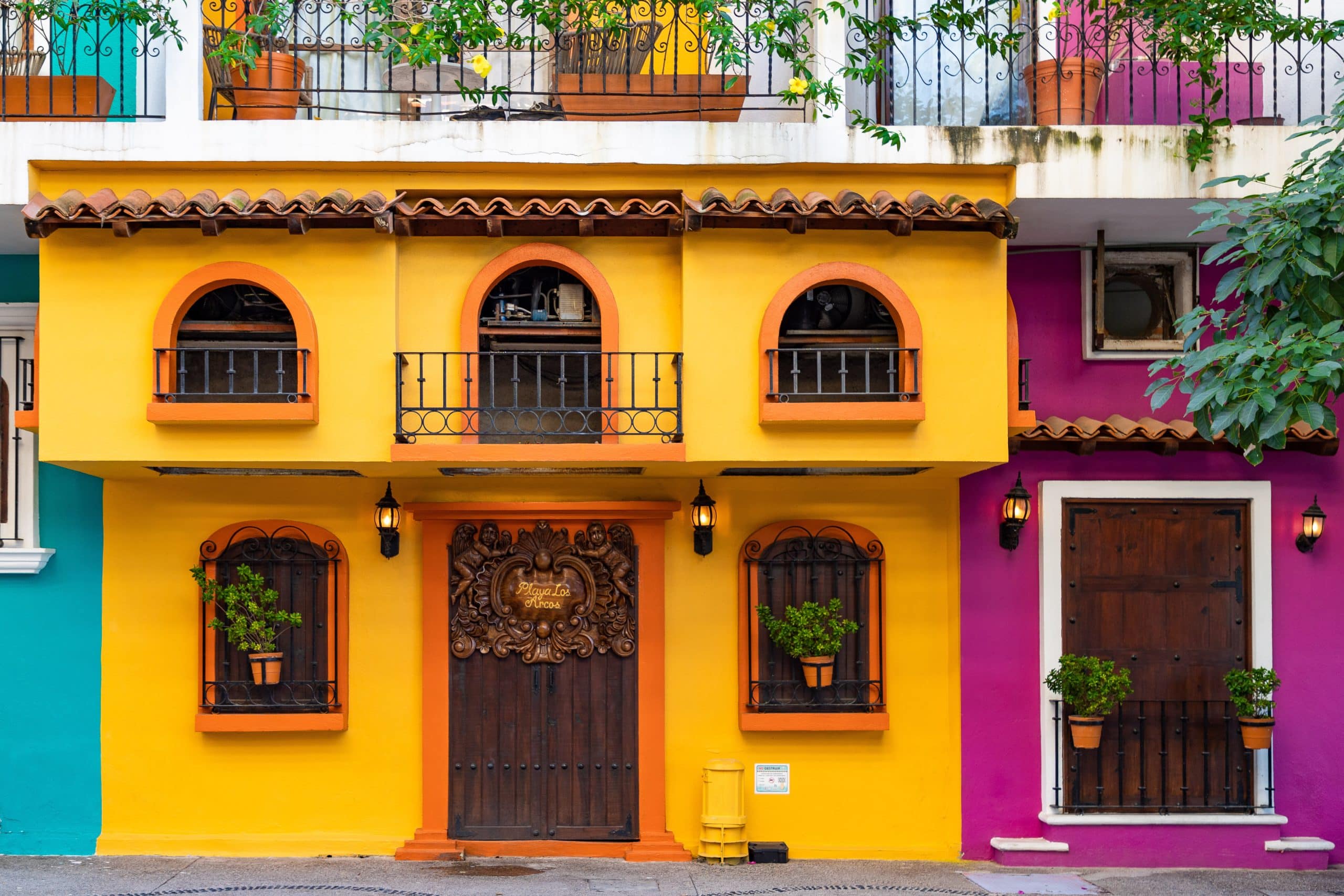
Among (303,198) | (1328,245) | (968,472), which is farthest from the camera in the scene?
(968,472)

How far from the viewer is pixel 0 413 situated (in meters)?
9.45

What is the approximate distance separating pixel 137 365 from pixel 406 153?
2.28 m

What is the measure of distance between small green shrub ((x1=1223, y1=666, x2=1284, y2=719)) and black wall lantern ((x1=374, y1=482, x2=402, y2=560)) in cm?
627

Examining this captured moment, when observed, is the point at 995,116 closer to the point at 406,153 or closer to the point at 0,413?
the point at 406,153

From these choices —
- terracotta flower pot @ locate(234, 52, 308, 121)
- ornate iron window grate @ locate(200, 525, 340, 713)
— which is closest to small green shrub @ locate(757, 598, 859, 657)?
ornate iron window grate @ locate(200, 525, 340, 713)

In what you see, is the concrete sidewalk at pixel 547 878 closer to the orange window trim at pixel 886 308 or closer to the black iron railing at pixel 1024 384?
the orange window trim at pixel 886 308

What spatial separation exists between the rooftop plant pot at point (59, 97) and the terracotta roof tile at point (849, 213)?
435cm

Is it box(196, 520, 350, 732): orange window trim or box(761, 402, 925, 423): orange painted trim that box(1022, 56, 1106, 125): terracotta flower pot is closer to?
box(761, 402, 925, 423): orange painted trim

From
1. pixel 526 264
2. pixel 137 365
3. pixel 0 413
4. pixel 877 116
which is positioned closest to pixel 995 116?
pixel 877 116

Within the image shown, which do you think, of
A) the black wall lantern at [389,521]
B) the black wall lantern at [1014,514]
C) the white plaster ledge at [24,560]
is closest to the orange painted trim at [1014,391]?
the black wall lantern at [1014,514]

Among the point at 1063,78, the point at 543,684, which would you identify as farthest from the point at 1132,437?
the point at 543,684

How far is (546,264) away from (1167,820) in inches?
241

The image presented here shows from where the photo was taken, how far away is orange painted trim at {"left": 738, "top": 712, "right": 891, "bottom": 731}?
927cm

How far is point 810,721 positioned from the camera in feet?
30.5
